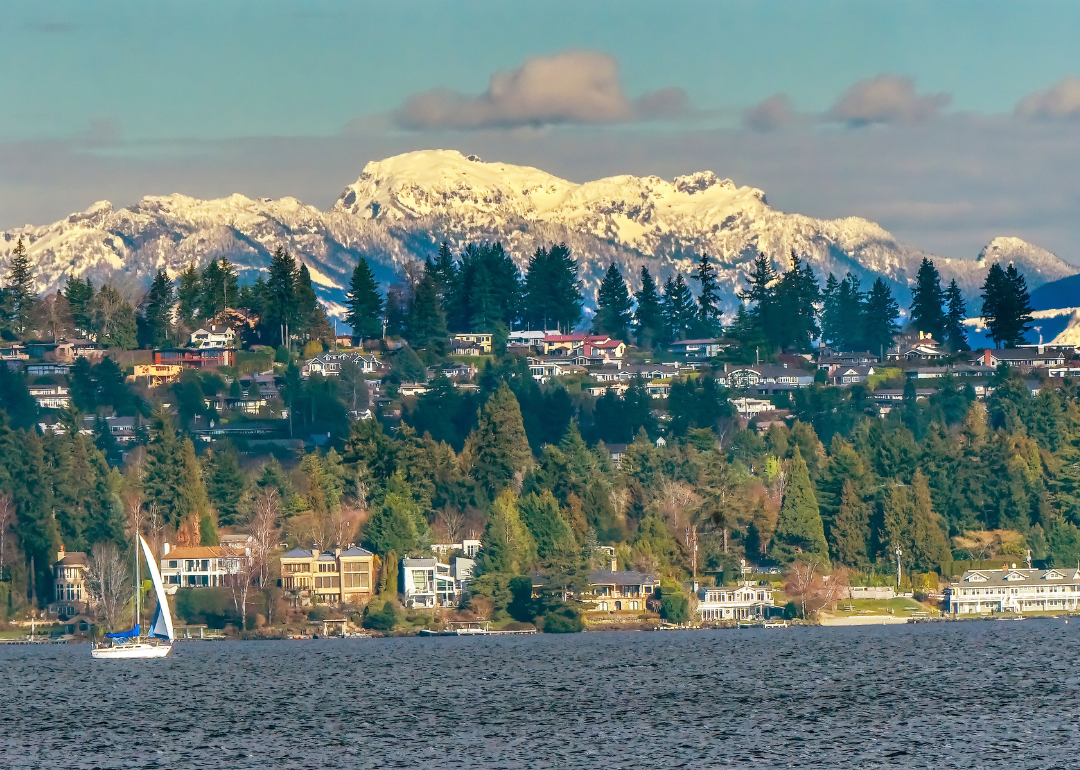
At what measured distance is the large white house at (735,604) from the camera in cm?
16325

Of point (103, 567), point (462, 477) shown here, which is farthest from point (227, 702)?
point (462, 477)

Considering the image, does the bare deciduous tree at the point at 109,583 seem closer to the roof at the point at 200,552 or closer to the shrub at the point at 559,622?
the roof at the point at 200,552

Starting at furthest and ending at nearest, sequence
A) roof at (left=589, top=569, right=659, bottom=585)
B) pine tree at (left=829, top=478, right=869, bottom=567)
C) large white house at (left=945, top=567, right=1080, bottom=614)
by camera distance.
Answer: pine tree at (left=829, top=478, right=869, bottom=567)
large white house at (left=945, top=567, right=1080, bottom=614)
roof at (left=589, top=569, right=659, bottom=585)

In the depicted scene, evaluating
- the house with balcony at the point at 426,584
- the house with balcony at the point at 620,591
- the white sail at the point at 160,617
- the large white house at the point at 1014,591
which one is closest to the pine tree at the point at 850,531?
the large white house at the point at 1014,591

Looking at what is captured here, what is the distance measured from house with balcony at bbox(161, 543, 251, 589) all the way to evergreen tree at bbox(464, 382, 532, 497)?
28.2m

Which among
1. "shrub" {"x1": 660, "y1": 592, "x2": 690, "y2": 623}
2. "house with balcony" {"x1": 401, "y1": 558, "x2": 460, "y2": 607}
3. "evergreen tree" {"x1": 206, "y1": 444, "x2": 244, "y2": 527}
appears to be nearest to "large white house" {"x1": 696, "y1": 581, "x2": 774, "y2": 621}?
"shrub" {"x1": 660, "y1": 592, "x2": 690, "y2": 623}

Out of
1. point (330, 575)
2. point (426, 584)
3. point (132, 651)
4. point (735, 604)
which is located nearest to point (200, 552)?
point (330, 575)

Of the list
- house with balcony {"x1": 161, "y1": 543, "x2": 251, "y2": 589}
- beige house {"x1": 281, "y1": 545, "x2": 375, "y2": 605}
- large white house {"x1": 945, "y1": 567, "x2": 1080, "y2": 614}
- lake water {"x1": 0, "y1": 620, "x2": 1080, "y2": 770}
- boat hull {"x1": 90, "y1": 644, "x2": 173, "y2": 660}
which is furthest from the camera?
large white house {"x1": 945, "y1": 567, "x2": 1080, "y2": 614}

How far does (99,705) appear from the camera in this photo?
9881cm

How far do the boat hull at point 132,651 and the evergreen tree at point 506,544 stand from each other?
1378 inches

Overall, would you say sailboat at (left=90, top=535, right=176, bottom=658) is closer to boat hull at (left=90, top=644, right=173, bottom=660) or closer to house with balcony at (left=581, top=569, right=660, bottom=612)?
boat hull at (left=90, top=644, right=173, bottom=660)

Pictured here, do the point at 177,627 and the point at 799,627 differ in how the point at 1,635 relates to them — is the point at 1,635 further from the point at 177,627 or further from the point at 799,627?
the point at 799,627

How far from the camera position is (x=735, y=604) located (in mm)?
163750

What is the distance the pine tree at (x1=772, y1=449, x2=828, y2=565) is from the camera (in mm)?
167500
